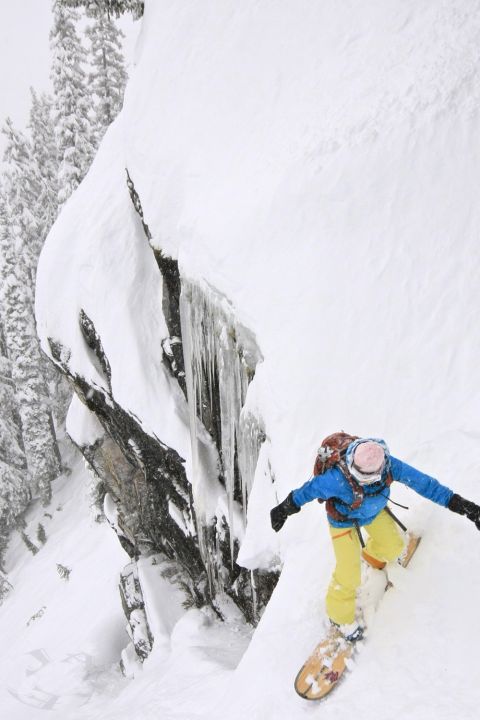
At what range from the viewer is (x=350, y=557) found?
135 inches

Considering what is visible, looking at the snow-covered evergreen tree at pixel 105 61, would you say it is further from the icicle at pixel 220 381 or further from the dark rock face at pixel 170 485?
the icicle at pixel 220 381

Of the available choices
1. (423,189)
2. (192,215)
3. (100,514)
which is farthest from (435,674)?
(100,514)

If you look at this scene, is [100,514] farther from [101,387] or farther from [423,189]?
[423,189]

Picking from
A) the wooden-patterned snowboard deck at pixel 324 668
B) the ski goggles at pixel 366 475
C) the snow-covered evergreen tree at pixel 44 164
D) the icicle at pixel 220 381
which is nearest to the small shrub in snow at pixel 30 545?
the snow-covered evergreen tree at pixel 44 164

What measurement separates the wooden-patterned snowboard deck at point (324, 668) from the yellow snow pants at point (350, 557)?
0.18m

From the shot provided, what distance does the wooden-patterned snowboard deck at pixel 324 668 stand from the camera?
329 centimetres

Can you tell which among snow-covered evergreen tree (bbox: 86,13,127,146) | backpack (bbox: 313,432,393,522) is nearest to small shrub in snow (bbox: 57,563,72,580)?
backpack (bbox: 313,432,393,522)

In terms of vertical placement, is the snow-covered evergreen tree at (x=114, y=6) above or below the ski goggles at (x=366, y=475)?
above

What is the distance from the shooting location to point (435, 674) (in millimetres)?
2982

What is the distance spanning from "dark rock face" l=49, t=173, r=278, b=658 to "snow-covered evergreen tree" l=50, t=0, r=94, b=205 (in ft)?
37.8

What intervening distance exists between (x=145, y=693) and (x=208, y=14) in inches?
409

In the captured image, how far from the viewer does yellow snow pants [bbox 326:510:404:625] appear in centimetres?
341

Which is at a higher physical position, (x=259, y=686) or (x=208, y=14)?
(x=208, y=14)

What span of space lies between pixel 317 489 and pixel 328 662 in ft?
4.13
